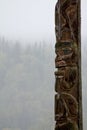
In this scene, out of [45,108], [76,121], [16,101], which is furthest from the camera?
[16,101]

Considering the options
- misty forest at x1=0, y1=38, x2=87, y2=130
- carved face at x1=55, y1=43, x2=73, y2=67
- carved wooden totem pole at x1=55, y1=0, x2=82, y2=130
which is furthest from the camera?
misty forest at x1=0, y1=38, x2=87, y2=130

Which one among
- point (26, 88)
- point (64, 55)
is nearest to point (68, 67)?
point (64, 55)

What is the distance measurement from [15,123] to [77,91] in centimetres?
759

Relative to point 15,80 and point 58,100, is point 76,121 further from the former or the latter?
point 15,80

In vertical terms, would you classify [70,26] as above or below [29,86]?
above

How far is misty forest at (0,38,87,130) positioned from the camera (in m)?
11.5

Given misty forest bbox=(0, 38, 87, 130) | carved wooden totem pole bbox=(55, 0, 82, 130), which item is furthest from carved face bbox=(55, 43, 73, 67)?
misty forest bbox=(0, 38, 87, 130)

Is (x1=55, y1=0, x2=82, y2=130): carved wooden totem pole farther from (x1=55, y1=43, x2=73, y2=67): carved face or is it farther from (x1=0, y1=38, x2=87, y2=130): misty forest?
(x1=0, y1=38, x2=87, y2=130): misty forest

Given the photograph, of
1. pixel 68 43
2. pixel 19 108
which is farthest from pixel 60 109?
pixel 19 108

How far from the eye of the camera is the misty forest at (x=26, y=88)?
1148cm

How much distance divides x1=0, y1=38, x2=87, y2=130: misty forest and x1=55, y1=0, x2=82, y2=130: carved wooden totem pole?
6116mm

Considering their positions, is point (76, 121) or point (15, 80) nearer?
point (76, 121)

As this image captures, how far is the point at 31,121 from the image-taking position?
1148 centimetres

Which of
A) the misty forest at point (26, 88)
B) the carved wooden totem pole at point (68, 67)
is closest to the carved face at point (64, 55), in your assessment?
the carved wooden totem pole at point (68, 67)
